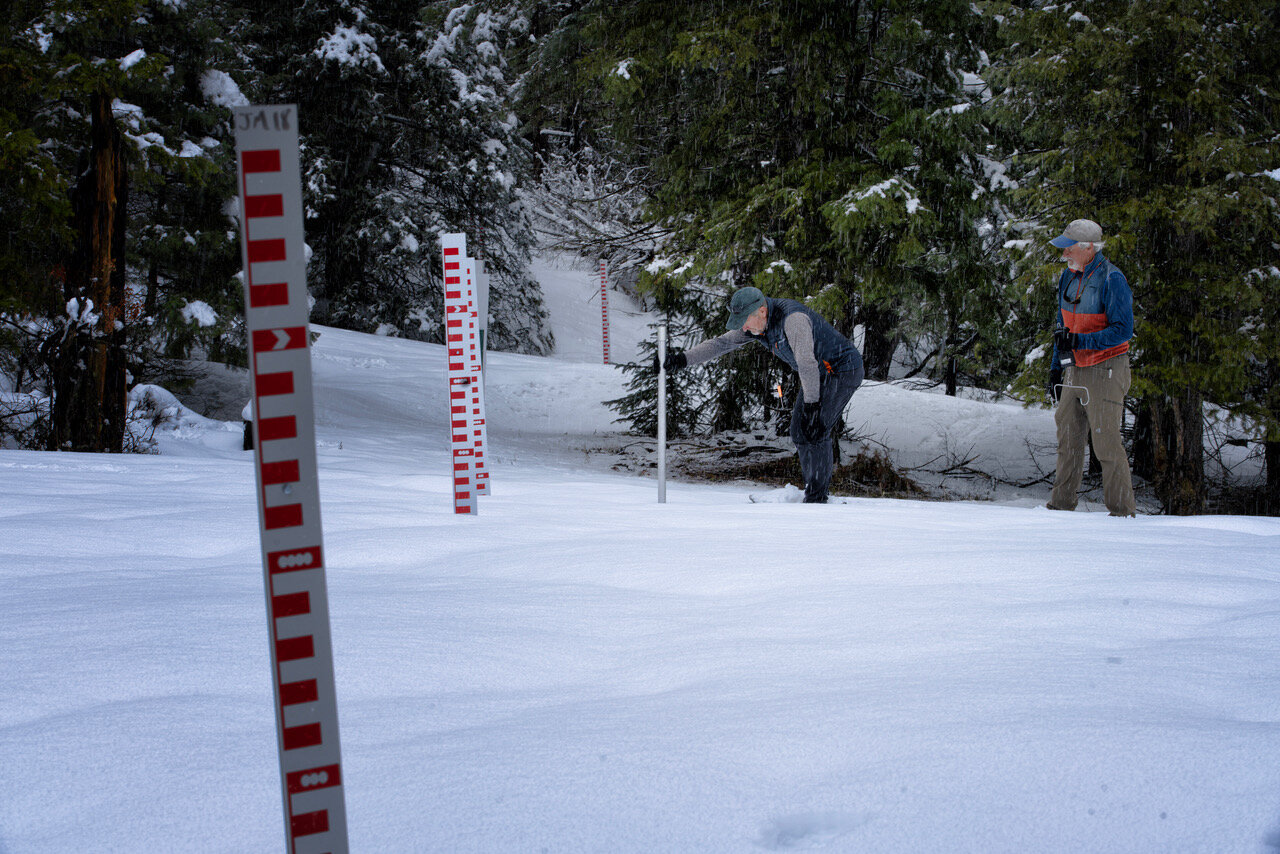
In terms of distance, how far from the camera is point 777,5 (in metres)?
10.2

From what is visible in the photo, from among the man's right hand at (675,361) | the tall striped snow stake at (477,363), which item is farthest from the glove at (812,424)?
the tall striped snow stake at (477,363)

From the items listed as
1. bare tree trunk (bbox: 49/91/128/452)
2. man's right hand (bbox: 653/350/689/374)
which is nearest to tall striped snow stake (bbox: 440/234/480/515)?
man's right hand (bbox: 653/350/689/374)

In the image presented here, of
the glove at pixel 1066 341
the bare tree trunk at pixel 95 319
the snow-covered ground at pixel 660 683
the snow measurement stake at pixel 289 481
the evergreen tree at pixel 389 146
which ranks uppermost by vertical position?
the evergreen tree at pixel 389 146

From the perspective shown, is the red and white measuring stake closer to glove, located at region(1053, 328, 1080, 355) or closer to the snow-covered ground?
the snow-covered ground

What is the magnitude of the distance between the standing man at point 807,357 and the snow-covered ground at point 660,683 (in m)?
1.59

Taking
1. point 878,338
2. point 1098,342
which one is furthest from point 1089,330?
point 878,338

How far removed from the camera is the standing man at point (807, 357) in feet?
23.5

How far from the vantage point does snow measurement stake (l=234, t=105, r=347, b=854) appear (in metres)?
1.66

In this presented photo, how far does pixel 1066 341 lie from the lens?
6.97 metres

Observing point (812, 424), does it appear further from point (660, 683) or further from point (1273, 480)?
point (1273, 480)

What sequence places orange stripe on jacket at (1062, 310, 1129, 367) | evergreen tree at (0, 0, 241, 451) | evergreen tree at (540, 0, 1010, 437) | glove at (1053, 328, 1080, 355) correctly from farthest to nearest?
1. evergreen tree at (540, 0, 1010, 437)
2. evergreen tree at (0, 0, 241, 451)
3. glove at (1053, 328, 1080, 355)
4. orange stripe on jacket at (1062, 310, 1129, 367)

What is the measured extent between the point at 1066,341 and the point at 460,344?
4.30 m

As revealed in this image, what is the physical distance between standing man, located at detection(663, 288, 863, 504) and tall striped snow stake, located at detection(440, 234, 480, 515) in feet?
5.48

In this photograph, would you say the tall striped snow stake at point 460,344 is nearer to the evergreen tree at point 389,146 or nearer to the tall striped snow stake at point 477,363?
the tall striped snow stake at point 477,363
